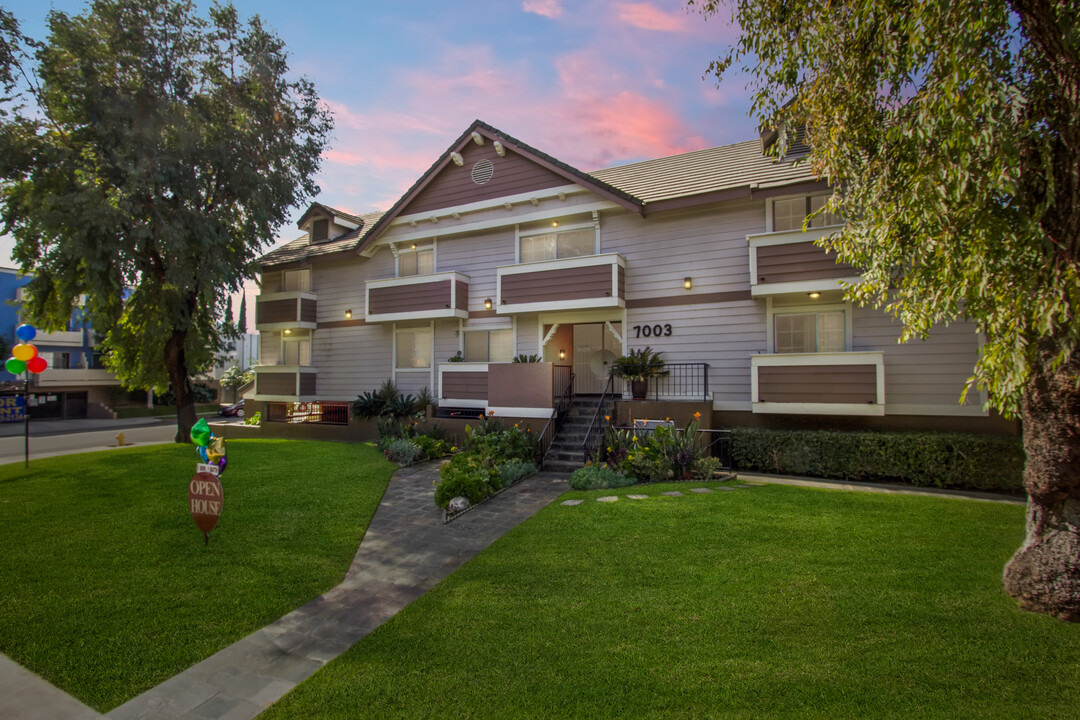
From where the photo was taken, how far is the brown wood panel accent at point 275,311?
1883 cm

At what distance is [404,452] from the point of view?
12984 millimetres

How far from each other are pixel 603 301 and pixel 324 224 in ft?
45.1

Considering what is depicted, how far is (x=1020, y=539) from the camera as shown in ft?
20.5

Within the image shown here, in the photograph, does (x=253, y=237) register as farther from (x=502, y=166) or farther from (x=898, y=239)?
(x=898, y=239)

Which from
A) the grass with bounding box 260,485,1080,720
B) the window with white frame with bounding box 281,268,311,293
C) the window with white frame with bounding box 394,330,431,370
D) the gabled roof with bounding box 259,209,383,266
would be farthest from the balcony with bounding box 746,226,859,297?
the window with white frame with bounding box 281,268,311,293

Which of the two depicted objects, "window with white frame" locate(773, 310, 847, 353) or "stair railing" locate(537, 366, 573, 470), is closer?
"window with white frame" locate(773, 310, 847, 353)

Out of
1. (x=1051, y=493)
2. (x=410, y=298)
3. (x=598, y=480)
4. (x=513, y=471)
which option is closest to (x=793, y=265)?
(x=598, y=480)

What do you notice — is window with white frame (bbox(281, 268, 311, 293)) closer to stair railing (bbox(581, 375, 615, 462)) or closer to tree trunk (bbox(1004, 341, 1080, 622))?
stair railing (bbox(581, 375, 615, 462))

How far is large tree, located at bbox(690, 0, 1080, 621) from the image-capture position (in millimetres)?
4227

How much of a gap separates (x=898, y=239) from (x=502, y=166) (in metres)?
12.4

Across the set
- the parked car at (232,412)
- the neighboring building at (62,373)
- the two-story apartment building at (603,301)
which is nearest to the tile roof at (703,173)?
the two-story apartment building at (603,301)

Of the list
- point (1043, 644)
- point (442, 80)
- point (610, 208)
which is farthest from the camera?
point (610, 208)

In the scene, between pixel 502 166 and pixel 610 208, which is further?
pixel 502 166

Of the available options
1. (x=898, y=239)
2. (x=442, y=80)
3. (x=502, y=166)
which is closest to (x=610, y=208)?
(x=502, y=166)
